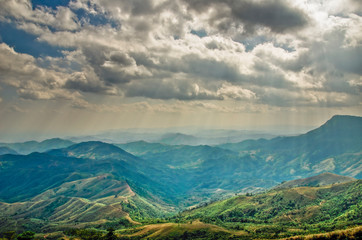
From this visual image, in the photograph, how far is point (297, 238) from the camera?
198 meters

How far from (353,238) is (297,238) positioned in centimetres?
3638

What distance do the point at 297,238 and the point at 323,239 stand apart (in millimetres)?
17841

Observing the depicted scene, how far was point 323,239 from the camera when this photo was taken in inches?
7411

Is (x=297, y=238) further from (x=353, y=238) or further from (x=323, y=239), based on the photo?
(x=353, y=238)

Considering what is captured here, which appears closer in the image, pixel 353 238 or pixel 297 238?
pixel 353 238

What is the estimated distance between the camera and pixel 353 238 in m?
179

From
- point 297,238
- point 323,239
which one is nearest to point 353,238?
point 323,239

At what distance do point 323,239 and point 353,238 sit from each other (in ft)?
61.0
